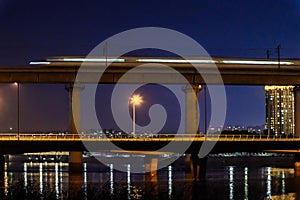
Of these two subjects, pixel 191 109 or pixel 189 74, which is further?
pixel 191 109

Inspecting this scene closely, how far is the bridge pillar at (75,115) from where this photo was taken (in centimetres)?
13500

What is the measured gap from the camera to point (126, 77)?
5128 inches

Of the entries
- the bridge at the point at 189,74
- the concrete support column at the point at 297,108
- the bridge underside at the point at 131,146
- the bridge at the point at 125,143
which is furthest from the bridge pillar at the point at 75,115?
the concrete support column at the point at 297,108

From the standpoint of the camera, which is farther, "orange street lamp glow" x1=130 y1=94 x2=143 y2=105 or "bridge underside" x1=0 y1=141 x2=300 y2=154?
"orange street lamp glow" x1=130 y1=94 x2=143 y2=105

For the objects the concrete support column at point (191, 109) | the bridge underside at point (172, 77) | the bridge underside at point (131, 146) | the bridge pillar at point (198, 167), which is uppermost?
the bridge underside at point (172, 77)

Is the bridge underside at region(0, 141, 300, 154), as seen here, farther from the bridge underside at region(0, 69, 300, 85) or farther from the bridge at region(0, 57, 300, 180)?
the bridge underside at region(0, 69, 300, 85)

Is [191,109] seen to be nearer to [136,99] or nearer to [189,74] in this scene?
[189,74]

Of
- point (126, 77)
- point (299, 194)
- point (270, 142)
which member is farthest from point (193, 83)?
point (299, 194)

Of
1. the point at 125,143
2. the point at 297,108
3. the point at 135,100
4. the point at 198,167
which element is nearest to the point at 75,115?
the point at 135,100

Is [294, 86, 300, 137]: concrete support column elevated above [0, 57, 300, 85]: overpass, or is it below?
below

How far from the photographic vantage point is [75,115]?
13788 cm

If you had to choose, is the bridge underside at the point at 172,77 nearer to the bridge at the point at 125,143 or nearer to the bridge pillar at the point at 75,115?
the bridge pillar at the point at 75,115

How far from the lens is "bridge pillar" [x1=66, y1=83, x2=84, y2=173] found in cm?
13500

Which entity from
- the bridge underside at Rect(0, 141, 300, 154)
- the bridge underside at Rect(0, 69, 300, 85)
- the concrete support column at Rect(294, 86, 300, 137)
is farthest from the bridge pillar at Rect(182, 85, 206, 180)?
the bridge underside at Rect(0, 141, 300, 154)
